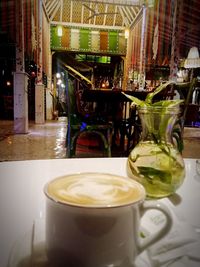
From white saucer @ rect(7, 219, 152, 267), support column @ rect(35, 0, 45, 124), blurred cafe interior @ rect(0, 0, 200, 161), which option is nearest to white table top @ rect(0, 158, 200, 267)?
white saucer @ rect(7, 219, 152, 267)

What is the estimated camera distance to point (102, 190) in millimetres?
419

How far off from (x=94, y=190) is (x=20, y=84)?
648 centimetres

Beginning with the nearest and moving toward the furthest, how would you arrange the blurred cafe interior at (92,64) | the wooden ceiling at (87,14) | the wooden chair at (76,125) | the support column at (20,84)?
the wooden chair at (76,125) < the blurred cafe interior at (92,64) < the support column at (20,84) < the wooden ceiling at (87,14)

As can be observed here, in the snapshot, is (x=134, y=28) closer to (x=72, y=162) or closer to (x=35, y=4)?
(x=35, y=4)

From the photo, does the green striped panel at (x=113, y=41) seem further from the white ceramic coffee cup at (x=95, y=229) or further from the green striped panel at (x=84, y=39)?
the white ceramic coffee cup at (x=95, y=229)

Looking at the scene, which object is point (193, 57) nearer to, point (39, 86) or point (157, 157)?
point (39, 86)

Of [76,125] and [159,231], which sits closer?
[159,231]

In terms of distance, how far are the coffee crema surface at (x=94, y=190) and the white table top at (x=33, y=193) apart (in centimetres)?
11

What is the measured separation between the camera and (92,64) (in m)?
14.6

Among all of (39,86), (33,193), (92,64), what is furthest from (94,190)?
(92,64)

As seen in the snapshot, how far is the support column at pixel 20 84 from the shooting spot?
6129 millimetres

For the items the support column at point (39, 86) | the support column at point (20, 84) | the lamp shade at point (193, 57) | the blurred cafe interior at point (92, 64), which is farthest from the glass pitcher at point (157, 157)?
the support column at point (39, 86)

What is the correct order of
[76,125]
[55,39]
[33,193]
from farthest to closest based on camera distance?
[55,39], [76,125], [33,193]

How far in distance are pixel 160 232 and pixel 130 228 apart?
0.05 m
